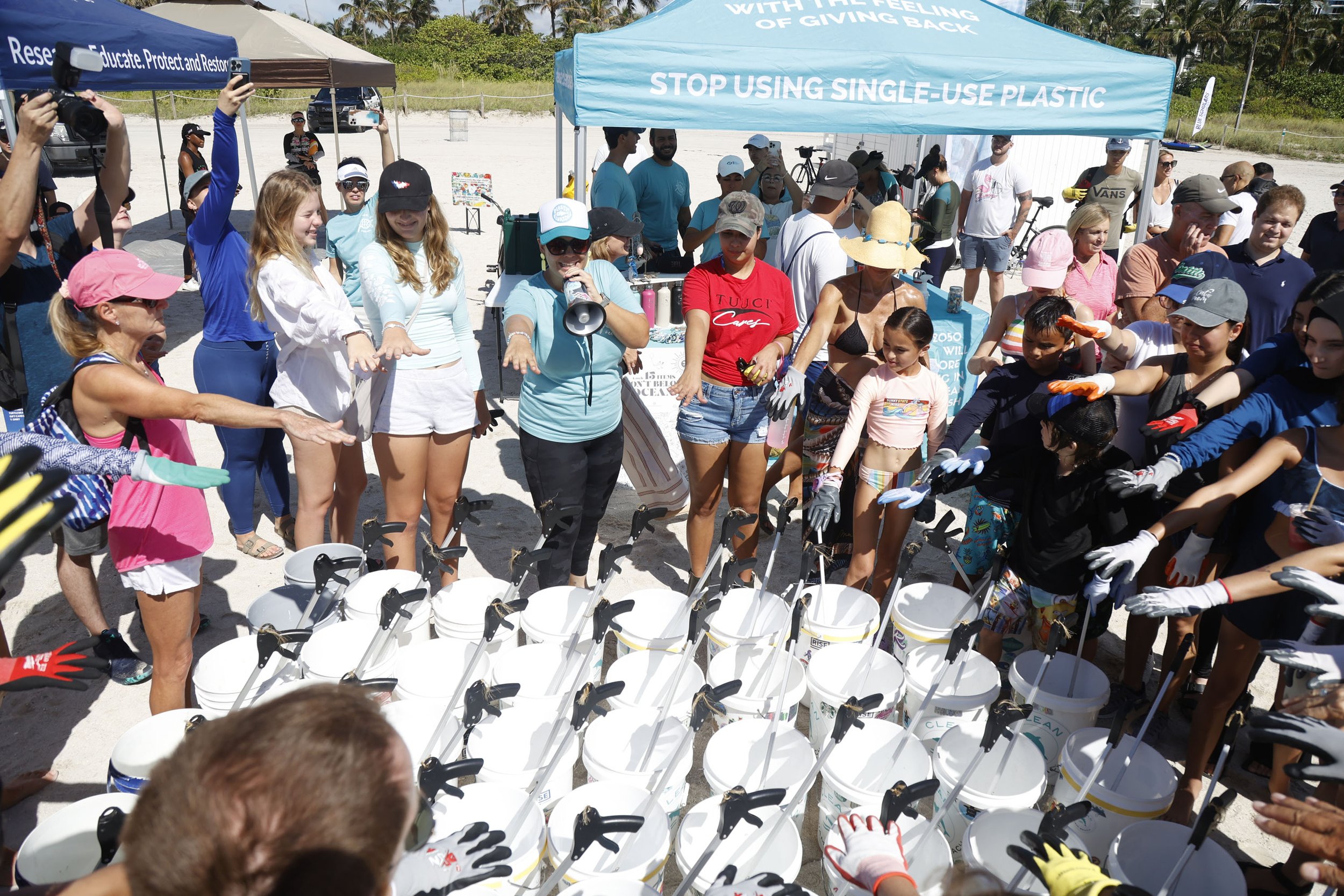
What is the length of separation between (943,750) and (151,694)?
110 inches

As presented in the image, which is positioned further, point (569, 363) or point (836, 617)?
point (836, 617)

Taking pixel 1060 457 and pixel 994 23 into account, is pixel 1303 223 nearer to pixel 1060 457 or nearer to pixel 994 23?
pixel 994 23

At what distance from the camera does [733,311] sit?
3.97m

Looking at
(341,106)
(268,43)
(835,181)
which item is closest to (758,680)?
(835,181)

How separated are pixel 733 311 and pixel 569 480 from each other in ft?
3.66

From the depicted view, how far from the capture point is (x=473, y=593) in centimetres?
365

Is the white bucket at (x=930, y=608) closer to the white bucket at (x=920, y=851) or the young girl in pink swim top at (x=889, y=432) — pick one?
the young girl in pink swim top at (x=889, y=432)

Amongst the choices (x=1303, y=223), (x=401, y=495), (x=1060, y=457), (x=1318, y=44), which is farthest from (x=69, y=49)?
(x=1318, y=44)

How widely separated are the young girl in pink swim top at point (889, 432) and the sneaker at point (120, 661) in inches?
122

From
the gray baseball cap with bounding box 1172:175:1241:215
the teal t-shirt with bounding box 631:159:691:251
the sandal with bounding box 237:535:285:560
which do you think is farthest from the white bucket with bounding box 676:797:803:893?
the teal t-shirt with bounding box 631:159:691:251

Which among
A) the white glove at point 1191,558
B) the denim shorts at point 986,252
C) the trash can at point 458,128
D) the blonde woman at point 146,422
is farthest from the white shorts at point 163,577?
the trash can at point 458,128

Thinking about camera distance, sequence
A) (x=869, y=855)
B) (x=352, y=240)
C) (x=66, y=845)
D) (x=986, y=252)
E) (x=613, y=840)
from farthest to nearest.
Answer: (x=986, y=252) → (x=352, y=240) → (x=613, y=840) → (x=66, y=845) → (x=869, y=855)

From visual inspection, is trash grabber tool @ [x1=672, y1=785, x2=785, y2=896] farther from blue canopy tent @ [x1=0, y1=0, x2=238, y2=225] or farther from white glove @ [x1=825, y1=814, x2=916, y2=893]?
blue canopy tent @ [x1=0, y1=0, x2=238, y2=225]

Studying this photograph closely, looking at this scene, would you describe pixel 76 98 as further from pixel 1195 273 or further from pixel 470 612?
pixel 1195 273
